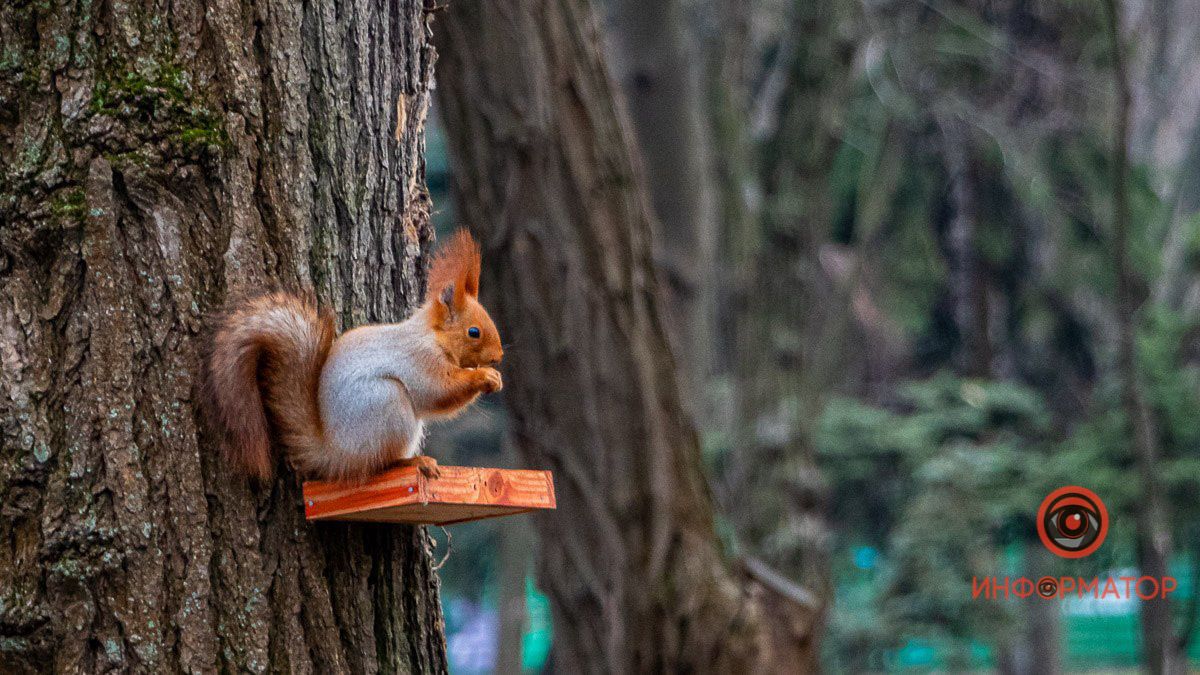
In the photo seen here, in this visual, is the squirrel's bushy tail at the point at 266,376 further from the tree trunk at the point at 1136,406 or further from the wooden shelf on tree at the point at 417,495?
the tree trunk at the point at 1136,406

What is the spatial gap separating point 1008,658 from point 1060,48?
3.80m

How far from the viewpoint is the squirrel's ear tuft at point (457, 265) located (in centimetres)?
163

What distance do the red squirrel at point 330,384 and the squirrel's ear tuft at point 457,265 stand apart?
4 centimetres

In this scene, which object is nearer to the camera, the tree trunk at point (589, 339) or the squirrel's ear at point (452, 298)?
the squirrel's ear at point (452, 298)

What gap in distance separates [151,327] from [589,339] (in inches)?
83.6

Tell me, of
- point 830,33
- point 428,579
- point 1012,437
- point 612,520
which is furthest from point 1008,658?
point 428,579

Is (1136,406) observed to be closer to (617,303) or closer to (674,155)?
(617,303)

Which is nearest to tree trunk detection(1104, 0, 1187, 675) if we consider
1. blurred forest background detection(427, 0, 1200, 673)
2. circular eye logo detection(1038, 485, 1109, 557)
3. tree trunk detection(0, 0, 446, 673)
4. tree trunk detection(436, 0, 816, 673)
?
blurred forest background detection(427, 0, 1200, 673)

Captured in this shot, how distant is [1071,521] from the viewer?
4.73m

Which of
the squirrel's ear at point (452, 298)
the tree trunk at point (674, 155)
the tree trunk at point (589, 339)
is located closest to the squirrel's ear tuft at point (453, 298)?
the squirrel's ear at point (452, 298)

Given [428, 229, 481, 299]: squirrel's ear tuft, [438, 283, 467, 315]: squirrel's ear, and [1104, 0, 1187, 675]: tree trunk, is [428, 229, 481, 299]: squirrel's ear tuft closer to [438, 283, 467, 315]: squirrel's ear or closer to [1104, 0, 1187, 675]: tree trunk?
[438, 283, 467, 315]: squirrel's ear

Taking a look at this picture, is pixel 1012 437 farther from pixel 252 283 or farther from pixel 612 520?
pixel 252 283

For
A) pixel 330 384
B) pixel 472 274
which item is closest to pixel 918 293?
pixel 472 274

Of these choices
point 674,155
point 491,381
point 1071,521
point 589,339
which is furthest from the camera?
point 674,155
